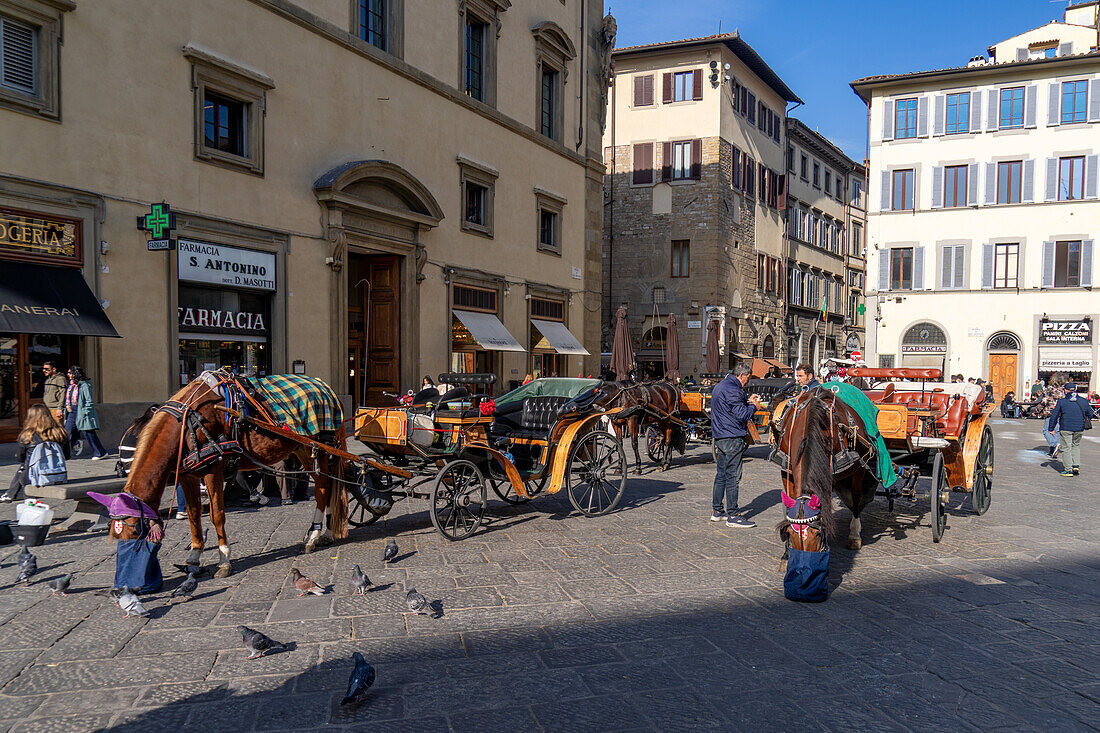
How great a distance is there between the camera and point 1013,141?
32.7 m

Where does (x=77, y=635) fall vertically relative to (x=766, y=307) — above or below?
below

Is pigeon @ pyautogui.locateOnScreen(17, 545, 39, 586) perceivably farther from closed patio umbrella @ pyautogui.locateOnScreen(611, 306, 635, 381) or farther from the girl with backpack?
closed patio umbrella @ pyautogui.locateOnScreen(611, 306, 635, 381)

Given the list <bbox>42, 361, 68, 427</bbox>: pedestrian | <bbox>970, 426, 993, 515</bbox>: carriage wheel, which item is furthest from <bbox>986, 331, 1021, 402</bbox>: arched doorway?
<bbox>42, 361, 68, 427</bbox>: pedestrian

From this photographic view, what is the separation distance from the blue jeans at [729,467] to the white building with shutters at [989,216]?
94.5 feet

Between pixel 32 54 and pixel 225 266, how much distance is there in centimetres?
406

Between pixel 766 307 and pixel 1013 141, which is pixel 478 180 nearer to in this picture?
pixel 766 307

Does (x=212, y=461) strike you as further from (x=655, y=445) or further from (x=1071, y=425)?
(x=1071, y=425)

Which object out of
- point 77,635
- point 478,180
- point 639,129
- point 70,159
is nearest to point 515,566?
point 77,635

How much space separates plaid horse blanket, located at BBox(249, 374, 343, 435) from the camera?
6340 millimetres

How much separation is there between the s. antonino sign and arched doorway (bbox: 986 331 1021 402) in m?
29.8

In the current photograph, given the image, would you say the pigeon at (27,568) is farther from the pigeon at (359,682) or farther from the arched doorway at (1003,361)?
the arched doorway at (1003,361)

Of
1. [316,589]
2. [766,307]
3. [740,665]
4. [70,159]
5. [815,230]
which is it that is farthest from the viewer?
[815,230]

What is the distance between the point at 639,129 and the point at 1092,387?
2146cm

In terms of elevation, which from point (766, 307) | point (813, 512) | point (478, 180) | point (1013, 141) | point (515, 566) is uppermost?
point (1013, 141)
